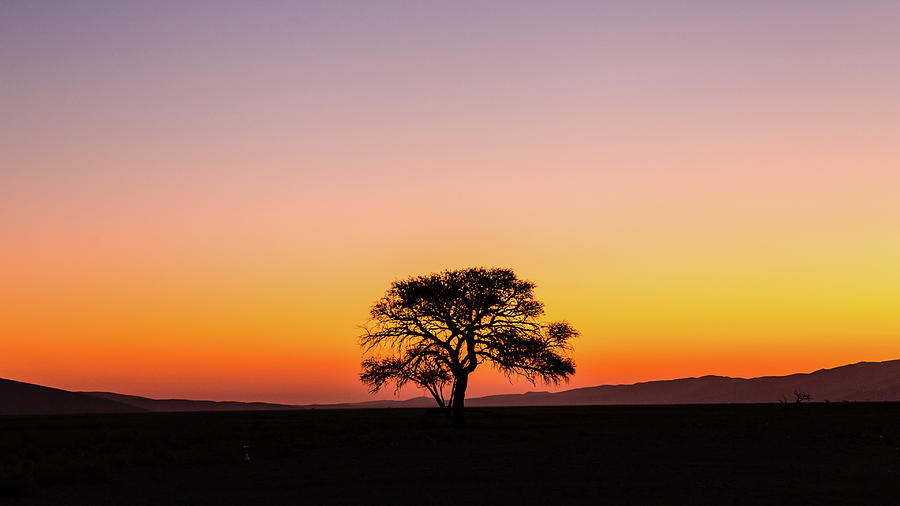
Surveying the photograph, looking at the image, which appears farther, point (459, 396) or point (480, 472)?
point (459, 396)

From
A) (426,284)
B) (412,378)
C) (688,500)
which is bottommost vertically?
(688,500)

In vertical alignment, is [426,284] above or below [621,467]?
above


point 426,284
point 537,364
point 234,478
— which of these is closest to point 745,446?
point 234,478

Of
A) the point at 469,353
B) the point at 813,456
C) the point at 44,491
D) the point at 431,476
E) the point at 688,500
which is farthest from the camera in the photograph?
the point at 469,353

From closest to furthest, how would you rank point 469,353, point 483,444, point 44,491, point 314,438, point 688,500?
point 688,500 < point 44,491 < point 483,444 < point 314,438 < point 469,353

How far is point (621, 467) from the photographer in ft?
82.5

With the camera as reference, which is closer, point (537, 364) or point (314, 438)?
point (314, 438)

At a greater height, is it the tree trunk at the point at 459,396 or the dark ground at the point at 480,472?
the tree trunk at the point at 459,396

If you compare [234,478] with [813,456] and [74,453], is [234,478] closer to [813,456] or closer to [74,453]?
[74,453]

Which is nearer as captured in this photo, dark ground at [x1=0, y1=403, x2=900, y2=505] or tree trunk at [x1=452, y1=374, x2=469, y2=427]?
dark ground at [x1=0, y1=403, x2=900, y2=505]

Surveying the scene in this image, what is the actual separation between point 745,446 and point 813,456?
4845mm

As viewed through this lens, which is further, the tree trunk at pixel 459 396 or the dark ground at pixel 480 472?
the tree trunk at pixel 459 396

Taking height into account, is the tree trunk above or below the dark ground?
above

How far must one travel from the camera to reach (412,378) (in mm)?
55531
